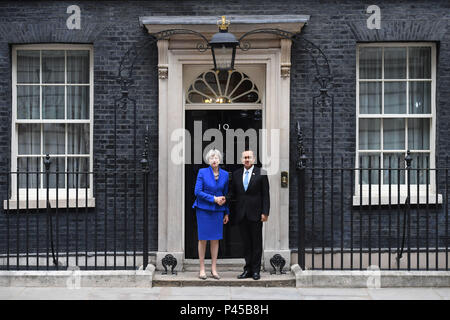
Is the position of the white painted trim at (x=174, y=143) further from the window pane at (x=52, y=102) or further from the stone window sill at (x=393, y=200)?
the window pane at (x=52, y=102)

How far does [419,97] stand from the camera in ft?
34.6

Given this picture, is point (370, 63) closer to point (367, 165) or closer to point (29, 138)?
point (367, 165)

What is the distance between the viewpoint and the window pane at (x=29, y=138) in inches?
412

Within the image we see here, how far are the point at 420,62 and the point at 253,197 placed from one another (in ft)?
11.4

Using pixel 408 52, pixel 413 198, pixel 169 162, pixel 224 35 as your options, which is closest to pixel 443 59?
pixel 408 52

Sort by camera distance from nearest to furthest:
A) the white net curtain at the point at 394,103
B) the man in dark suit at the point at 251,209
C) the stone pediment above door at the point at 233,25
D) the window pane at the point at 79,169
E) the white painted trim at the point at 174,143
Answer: the man in dark suit at the point at 251,209 → the stone pediment above door at the point at 233,25 → the white painted trim at the point at 174,143 → the window pane at the point at 79,169 → the white net curtain at the point at 394,103

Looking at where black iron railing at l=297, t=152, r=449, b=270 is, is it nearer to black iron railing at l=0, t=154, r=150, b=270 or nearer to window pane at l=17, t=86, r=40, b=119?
black iron railing at l=0, t=154, r=150, b=270

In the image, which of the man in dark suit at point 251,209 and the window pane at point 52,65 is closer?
the man in dark suit at point 251,209

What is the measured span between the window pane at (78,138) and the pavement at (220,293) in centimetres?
241

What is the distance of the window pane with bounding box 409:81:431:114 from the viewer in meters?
10.5

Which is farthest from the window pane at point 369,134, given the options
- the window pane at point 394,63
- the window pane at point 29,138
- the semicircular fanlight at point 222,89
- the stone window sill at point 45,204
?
the window pane at point 29,138

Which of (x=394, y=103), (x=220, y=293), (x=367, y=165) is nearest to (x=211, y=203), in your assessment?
(x=220, y=293)

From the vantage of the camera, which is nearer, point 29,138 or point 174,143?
point 174,143
